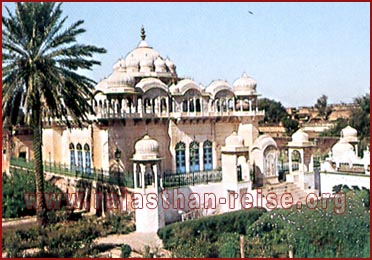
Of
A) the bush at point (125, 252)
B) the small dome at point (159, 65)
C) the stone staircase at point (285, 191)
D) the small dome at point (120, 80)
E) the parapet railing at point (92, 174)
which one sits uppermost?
the small dome at point (159, 65)

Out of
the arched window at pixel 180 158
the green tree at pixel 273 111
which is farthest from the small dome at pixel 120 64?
the green tree at pixel 273 111

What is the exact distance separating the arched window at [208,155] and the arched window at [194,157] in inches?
13.9

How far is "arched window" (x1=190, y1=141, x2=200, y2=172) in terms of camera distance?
65.7 ft

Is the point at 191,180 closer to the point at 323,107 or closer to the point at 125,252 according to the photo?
the point at 125,252

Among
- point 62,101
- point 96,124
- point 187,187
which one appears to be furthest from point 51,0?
point 187,187

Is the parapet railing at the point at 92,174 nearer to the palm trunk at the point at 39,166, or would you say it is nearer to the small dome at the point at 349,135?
the palm trunk at the point at 39,166

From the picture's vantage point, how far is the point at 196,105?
20.5 meters

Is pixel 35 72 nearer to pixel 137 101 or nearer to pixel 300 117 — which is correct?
pixel 137 101

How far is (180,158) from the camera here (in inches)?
776

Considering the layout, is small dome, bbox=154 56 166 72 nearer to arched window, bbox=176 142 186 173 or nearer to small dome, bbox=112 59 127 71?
small dome, bbox=112 59 127 71

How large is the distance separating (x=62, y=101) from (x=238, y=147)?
251 inches

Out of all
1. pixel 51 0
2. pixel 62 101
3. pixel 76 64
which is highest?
pixel 51 0

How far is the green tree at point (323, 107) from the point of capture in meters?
54.6

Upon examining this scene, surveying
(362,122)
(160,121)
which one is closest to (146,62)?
(160,121)
